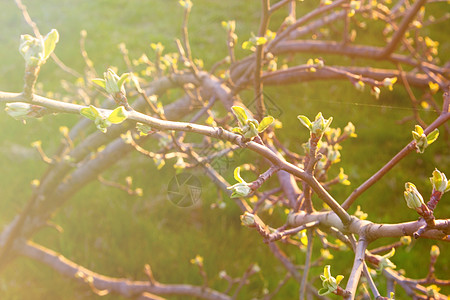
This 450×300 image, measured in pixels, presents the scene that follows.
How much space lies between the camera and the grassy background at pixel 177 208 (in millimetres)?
3824

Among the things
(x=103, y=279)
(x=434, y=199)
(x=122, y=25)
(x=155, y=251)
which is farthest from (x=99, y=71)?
(x=434, y=199)

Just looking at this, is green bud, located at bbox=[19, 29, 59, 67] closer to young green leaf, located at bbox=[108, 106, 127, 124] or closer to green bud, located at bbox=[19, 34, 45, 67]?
green bud, located at bbox=[19, 34, 45, 67]

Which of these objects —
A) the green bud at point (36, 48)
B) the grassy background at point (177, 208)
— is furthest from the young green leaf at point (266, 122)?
the grassy background at point (177, 208)

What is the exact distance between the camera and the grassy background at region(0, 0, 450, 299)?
3.82m

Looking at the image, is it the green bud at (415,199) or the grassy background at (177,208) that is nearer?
the green bud at (415,199)

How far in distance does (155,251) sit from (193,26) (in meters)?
4.88

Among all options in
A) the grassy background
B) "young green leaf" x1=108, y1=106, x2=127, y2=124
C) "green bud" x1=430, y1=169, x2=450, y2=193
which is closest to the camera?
"young green leaf" x1=108, y1=106, x2=127, y2=124

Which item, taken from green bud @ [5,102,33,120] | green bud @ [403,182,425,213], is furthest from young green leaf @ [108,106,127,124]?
green bud @ [403,182,425,213]

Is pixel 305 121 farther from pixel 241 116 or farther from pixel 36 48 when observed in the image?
pixel 36 48

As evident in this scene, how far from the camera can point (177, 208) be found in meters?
4.59

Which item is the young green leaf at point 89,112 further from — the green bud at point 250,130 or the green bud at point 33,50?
the green bud at point 250,130

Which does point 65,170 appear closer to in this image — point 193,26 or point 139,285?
point 139,285

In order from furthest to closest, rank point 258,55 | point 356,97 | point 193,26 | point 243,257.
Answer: point 193,26, point 356,97, point 243,257, point 258,55

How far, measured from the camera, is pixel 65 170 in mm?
2924
